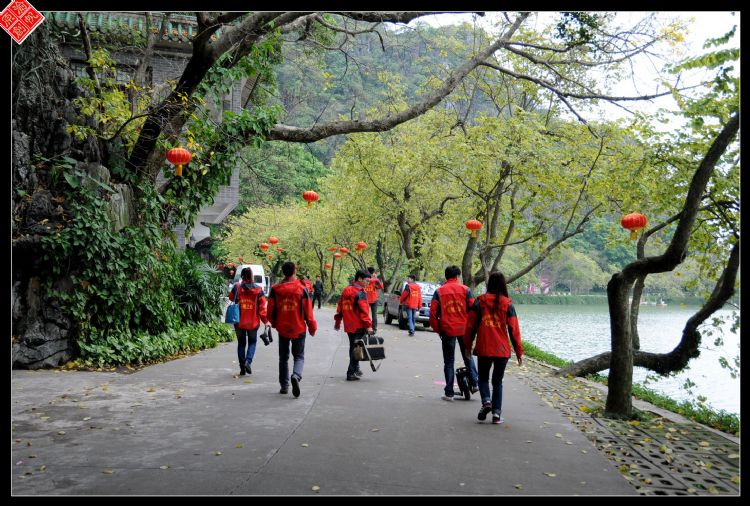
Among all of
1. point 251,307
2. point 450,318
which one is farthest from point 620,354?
point 251,307

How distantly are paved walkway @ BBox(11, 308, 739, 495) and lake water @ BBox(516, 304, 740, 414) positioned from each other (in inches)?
187

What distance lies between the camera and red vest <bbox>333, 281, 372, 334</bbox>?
11.1 metres

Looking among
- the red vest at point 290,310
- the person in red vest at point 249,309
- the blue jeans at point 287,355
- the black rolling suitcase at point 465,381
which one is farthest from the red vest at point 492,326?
the person in red vest at point 249,309

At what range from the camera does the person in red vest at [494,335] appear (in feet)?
26.4

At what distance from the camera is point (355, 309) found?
11133 millimetres

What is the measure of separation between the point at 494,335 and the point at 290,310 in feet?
9.43

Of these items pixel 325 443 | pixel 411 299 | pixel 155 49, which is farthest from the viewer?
pixel 411 299

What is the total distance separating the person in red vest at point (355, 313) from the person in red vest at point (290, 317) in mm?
1661

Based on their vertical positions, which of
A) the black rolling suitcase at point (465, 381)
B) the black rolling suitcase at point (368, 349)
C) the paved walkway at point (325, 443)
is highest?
the black rolling suitcase at point (368, 349)

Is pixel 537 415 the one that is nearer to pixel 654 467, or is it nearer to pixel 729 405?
pixel 654 467

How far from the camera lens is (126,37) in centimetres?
1839

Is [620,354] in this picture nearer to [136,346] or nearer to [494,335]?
[494,335]

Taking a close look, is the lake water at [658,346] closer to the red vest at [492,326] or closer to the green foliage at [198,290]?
the red vest at [492,326]

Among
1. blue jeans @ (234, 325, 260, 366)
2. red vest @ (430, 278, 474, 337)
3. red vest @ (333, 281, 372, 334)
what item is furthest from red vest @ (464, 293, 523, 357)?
blue jeans @ (234, 325, 260, 366)
